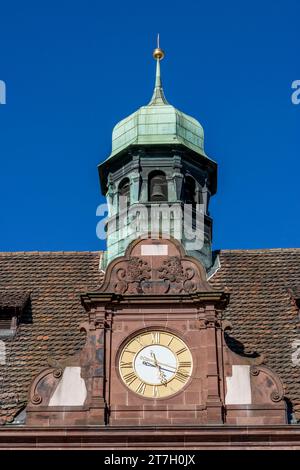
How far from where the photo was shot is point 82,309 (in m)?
27.6

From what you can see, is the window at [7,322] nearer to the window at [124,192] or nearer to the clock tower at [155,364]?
the clock tower at [155,364]

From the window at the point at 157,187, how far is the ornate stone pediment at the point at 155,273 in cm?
464

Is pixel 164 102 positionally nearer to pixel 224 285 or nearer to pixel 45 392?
pixel 224 285

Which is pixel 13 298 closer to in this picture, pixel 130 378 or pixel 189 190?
pixel 130 378

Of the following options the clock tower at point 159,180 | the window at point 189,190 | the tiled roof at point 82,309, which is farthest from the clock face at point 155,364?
the window at point 189,190

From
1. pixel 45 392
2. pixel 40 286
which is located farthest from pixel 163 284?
pixel 40 286

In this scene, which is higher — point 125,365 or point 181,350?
point 181,350

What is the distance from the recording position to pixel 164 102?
106ft

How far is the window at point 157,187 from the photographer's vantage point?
29875mm

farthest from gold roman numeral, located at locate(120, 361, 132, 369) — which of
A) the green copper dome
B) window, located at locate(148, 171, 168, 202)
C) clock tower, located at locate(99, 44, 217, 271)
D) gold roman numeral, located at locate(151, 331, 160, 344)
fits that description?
the green copper dome

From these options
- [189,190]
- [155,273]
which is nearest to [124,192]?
[189,190]

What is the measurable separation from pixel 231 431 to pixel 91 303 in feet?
12.4

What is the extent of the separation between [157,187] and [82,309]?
408 cm
